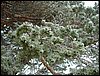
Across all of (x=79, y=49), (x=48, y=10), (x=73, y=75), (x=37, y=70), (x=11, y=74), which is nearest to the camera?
(x=79, y=49)

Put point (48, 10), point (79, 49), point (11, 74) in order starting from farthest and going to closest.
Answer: point (48, 10)
point (11, 74)
point (79, 49)

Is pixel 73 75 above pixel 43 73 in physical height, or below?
above

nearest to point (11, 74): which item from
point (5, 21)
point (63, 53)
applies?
point (5, 21)

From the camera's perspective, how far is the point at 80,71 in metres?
5.17

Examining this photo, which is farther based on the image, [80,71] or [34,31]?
[80,71]

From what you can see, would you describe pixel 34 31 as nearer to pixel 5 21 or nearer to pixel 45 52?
pixel 45 52

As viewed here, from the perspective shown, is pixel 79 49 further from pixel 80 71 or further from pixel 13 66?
pixel 13 66

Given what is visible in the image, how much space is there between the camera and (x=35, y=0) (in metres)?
6.41

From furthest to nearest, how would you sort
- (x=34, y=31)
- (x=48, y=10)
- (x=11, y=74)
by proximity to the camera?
(x=48, y=10) → (x=11, y=74) → (x=34, y=31)

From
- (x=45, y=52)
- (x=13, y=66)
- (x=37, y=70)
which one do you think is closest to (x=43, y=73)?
(x=37, y=70)

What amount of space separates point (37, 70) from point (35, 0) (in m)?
2.33

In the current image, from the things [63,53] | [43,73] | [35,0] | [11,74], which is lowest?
[43,73]

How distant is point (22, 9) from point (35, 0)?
0.39 meters

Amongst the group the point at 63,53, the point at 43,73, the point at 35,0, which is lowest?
the point at 43,73
